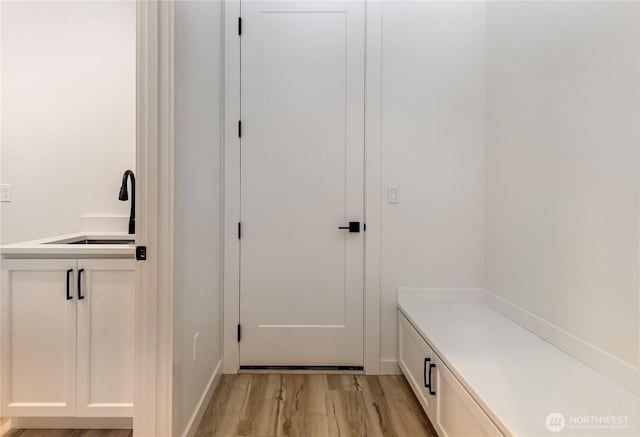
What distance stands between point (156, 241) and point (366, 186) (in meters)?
1.35

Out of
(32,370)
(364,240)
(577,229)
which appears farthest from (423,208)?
(32,370)

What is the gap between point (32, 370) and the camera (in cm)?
172

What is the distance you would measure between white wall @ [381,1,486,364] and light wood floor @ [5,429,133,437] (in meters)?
1.50

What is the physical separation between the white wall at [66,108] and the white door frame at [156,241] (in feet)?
3.56

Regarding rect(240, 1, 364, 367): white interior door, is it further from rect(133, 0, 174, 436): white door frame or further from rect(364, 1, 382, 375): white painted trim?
rect(133, 0, 174, 436): white door frame

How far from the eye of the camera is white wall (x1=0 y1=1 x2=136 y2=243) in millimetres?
2379

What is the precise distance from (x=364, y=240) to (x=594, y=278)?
4.05ft

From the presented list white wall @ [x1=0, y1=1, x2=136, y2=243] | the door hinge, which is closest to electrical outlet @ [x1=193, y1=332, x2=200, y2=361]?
the door hinge

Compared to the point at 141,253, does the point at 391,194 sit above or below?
above

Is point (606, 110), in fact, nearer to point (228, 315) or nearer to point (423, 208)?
point (423, 208)

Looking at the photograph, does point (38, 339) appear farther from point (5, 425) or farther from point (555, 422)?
point (555, 422)

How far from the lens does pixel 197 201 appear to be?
188cm

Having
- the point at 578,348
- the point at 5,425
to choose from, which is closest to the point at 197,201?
the point at 5,425

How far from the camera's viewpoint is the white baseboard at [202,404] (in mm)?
1719
